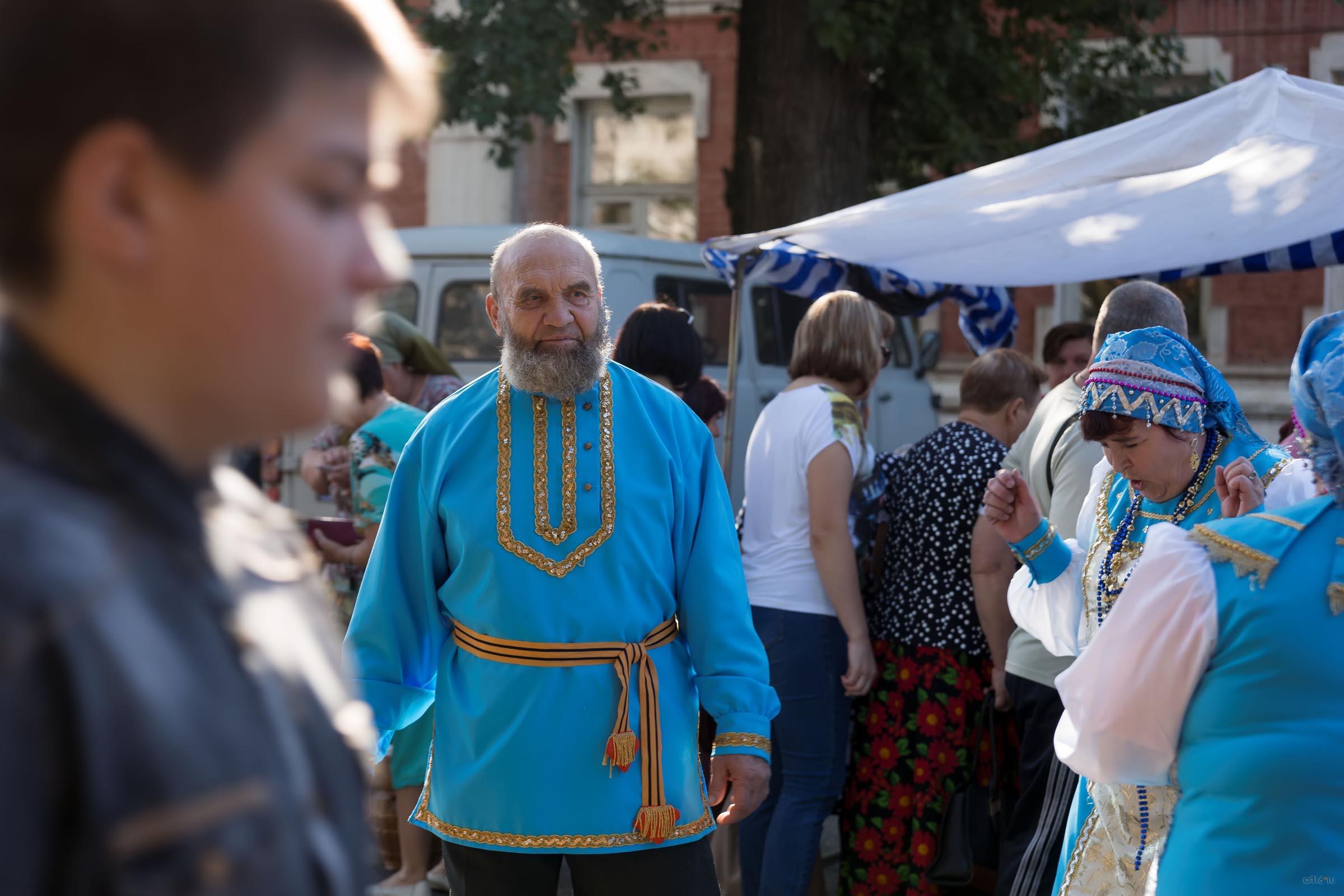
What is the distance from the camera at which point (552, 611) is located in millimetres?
2783

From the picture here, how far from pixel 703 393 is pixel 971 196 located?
115 centimetres

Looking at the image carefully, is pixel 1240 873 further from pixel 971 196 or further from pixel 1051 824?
pixel 971 196

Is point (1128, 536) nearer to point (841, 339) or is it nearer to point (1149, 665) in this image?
point (1149, 665)

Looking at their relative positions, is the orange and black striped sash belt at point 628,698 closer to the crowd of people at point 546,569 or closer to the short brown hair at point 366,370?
the crowd of people at point 546,569

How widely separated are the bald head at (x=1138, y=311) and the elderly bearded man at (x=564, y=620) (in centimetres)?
165

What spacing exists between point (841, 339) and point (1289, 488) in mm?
1870

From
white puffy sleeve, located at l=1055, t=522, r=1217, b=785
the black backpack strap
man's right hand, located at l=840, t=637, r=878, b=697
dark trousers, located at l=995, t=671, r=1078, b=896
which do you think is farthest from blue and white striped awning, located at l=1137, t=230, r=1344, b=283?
white puffy sleeve, located at l=1055, t=522, r=1217, b=785

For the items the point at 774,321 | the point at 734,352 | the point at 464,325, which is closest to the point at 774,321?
the point at 774,321

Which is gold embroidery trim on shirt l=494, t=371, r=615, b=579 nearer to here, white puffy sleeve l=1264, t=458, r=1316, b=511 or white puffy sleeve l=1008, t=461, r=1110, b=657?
white puffy sleeve l=1008, t=461, r=1110, b=657

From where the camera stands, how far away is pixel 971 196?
468 cm

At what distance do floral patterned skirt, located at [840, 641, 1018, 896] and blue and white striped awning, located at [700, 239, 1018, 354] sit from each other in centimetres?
168

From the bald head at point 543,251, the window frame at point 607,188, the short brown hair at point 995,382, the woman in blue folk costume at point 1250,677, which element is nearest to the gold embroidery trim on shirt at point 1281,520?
the woman in blue folk costume at point 1250,677

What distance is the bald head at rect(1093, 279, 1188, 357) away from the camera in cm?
410

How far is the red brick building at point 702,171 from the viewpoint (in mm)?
12609
